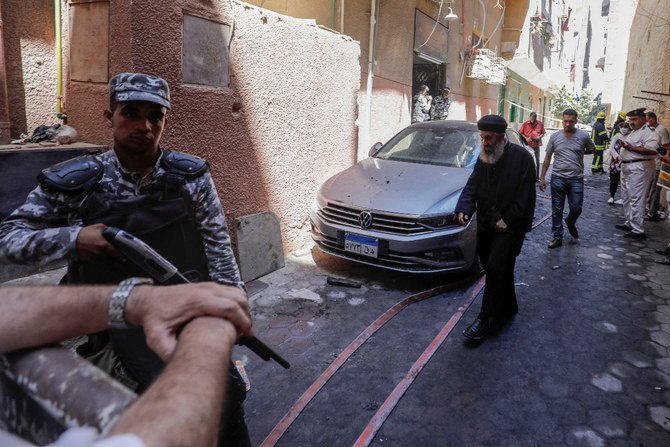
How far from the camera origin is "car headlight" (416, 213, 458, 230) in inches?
174

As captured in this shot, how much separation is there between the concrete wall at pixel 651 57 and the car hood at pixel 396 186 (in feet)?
21.8

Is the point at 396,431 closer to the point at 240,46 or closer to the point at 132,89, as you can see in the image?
the point at 132,89

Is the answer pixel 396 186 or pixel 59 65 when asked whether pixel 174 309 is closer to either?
pixel 59 65

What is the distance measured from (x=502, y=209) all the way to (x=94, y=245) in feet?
10.1

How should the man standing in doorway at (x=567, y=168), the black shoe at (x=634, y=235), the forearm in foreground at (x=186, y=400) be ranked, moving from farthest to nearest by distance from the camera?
the black shoe at (x=634, y=235), the man standing in doorway at (x=567, y=168), the forearm in foreground at (x=186, y=400)

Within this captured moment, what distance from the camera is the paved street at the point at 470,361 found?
2.63 meters

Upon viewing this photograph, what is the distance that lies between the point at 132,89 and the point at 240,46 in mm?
2775

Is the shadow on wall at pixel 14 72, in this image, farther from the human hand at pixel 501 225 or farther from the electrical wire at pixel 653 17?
the electrical wire at pixel 653 17

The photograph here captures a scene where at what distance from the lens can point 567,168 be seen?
6285 mm

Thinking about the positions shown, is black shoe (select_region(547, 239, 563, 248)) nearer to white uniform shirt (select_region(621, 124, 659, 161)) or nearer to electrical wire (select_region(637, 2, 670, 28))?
white uniform shirt (select_region(621, 124, 659, 161))

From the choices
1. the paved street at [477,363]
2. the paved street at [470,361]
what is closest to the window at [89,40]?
the paved street at [470,361]

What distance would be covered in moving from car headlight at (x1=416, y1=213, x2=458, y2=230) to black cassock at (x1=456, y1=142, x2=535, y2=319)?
1.71 ft

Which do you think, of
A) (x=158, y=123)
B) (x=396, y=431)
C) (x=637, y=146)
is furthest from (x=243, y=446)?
(x=637, y=146)

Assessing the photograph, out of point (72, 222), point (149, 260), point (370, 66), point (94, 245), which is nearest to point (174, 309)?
point (149, 260)
